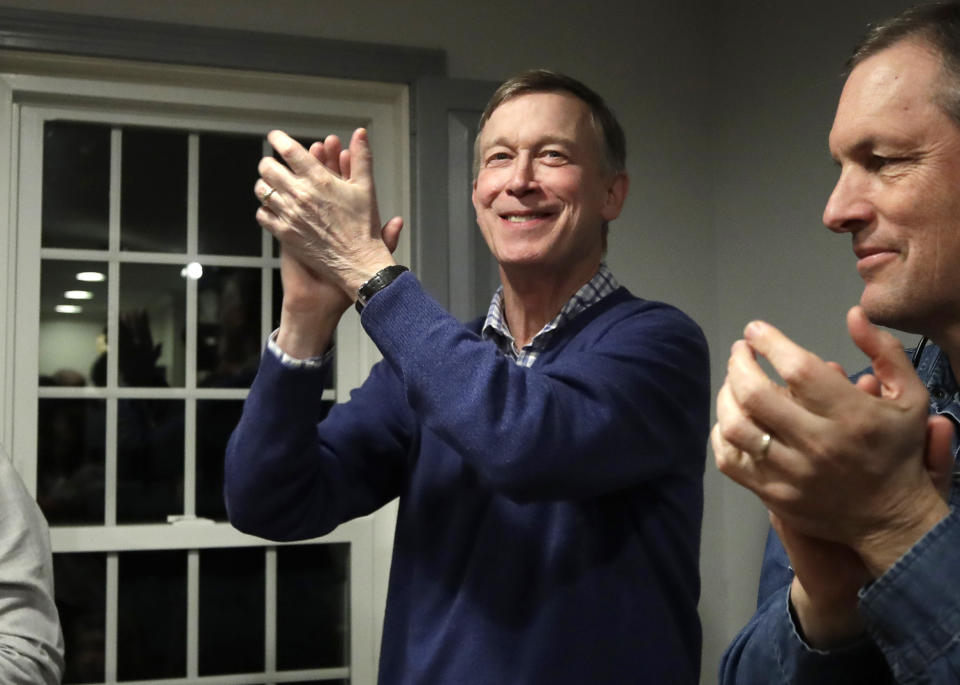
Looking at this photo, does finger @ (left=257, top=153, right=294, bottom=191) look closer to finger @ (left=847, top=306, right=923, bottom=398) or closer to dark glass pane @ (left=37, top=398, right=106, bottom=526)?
finger @ (left=847, top=306, right=923, bottom=398)

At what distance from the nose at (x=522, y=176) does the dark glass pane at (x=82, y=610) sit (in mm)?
1774

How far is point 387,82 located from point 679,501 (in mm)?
1860

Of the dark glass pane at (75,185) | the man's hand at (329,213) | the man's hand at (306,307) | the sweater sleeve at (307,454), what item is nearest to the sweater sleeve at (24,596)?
the sweater sleeve at (307,454)

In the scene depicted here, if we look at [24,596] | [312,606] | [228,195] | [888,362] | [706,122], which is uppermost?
[706,122]

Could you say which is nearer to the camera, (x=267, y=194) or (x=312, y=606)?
(x=267, y=194)

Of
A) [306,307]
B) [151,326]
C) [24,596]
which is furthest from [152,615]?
[306,307]

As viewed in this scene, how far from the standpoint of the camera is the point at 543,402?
3.43 feet

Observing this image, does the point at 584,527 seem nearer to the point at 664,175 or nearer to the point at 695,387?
the point at 695,387

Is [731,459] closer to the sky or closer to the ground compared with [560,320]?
closer to the ground

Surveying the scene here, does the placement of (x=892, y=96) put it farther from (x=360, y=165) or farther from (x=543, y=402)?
(x=360, y=165)

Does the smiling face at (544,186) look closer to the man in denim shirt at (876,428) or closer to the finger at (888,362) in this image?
the man in denim shirt at (876,428)

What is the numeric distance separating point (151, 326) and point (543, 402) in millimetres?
1903

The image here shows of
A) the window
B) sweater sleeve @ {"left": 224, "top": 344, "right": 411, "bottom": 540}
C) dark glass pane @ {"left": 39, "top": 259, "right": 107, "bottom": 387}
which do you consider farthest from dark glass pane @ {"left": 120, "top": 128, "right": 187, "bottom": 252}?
sweater sleeve @ {"left": 224, "top": 344, "right": 411, "bottom": 540}

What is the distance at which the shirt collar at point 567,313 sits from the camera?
1.34 meters
